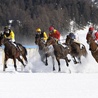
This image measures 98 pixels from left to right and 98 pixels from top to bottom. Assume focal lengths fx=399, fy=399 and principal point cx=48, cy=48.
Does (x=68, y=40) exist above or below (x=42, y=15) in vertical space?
below

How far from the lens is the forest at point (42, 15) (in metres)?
74.6

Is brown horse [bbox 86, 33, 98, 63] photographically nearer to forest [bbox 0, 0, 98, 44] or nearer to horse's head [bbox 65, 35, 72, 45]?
horse's head [bbox 65, 35, 72, 45]

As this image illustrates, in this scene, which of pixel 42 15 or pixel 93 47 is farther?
pixel 42 15

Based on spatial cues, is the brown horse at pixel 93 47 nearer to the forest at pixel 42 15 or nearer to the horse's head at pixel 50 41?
the horse's head at pixel 50 41

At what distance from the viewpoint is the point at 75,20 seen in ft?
288

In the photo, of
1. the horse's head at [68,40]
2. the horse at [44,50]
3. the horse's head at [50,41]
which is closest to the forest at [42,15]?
the horse's head at [68,40]

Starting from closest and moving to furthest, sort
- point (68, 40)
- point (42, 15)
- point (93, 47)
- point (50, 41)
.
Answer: point (50, 41)
point (93, 47)
point (68, 40)
point (42, 15)

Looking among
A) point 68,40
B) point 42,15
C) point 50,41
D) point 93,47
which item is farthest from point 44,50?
point 42,15

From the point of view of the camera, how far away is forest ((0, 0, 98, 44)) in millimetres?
74562

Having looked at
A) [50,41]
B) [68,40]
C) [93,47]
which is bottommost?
[93,47]

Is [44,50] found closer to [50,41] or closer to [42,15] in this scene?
[50,41]

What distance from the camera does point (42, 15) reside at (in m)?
82.4

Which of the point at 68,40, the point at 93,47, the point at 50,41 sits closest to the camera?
the point at 50,41

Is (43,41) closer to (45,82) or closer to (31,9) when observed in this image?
(45,82)
